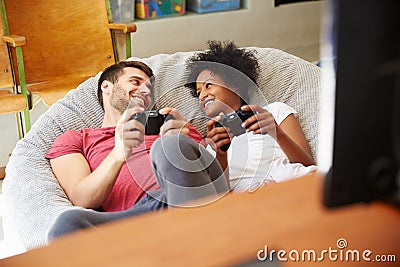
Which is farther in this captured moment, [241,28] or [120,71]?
[241,28]

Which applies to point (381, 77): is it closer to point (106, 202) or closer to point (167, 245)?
point (167, 245)

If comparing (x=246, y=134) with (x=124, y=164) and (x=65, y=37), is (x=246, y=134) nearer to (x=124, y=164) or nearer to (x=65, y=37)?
(x=124, y=164)

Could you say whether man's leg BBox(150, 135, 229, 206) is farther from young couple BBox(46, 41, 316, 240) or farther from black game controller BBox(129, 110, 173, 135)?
black game controller BBox(129, 110, 173, 135)

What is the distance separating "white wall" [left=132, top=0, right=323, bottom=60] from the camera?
12.8 feet

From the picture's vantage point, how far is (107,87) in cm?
177

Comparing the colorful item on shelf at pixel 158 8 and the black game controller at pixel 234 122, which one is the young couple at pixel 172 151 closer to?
the black game controller at pixel 234 122

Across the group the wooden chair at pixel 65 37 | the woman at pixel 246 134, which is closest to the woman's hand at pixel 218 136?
the woman at pixel 246 134

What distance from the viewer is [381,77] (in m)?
0.33

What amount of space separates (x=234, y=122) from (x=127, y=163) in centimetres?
28

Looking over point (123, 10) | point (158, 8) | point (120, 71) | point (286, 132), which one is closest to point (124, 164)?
point (120, 71)

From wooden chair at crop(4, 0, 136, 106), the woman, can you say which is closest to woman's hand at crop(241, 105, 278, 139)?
the woman

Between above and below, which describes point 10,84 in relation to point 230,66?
below

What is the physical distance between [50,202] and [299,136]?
0.68 meters

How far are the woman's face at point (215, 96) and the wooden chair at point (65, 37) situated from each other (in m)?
1.04
